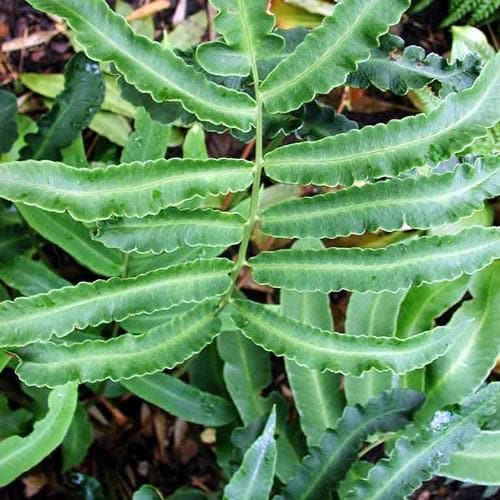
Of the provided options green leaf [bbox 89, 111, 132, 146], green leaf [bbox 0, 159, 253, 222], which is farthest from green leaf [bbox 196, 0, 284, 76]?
green leaf [bbox 89, 111, 132, 146]

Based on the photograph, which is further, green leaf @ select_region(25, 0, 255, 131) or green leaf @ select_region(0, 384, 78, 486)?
green leaf @ select_region(0, 384, 78, 486)

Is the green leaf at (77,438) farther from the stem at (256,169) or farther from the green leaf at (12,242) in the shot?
the stem at (256,169)

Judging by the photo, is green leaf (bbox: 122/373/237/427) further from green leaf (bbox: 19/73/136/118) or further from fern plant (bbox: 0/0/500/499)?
green leaf (bbox: 19/73/136/118)

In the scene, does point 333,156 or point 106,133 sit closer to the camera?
point 333,156

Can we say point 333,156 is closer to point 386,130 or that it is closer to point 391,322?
point 386,130

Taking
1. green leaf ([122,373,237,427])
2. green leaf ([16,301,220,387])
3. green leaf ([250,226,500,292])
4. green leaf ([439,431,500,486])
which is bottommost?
green leaf ([122,373,237,427])

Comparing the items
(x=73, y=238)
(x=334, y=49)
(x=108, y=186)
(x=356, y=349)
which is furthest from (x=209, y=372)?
(x=334, y=49)

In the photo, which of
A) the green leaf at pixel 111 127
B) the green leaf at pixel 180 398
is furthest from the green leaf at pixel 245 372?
the green leaf at pixel 111 127

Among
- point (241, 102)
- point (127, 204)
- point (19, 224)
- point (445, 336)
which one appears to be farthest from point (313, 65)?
point (19, 224)
